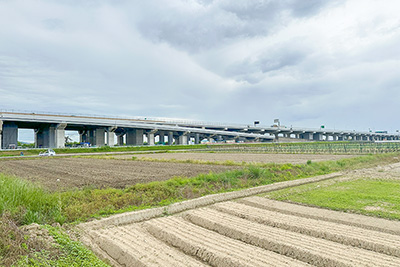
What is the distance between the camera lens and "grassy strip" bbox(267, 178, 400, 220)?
7.97m

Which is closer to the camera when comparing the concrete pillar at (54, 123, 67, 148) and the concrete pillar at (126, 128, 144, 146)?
the concrete pillar at (54, 123, 67, 148)

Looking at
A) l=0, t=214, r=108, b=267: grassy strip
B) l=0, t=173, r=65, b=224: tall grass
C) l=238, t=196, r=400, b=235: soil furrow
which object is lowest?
l=238, t=196, r=400, b=235: soil furrow

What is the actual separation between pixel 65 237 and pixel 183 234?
2398 millimetres

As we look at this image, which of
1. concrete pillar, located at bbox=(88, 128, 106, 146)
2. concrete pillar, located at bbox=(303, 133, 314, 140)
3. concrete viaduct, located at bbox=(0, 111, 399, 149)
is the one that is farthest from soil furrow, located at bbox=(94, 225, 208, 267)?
concrete pillar, located at bbox=(303, 133, 314, 140)

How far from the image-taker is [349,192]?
10359 mm

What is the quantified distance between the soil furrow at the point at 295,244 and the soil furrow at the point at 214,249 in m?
0.27

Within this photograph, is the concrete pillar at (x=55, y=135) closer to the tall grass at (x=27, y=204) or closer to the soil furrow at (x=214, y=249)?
the tall grass at (x=27, y=204)

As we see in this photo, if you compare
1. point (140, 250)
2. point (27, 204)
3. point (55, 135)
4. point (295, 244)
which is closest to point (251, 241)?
point (295, 244)

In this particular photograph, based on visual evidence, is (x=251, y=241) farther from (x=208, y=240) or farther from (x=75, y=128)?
(x=75, y=128)

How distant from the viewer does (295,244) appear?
5355 millimetres

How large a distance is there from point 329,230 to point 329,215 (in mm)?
1422

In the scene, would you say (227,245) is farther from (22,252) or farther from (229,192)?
(229,192)

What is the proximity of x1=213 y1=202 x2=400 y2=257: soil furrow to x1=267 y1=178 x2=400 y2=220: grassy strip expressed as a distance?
1.72m

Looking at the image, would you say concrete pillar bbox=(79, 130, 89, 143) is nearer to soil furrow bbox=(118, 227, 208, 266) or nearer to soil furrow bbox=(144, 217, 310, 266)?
soil furrow bbox=(118, 227, 208, 266)
